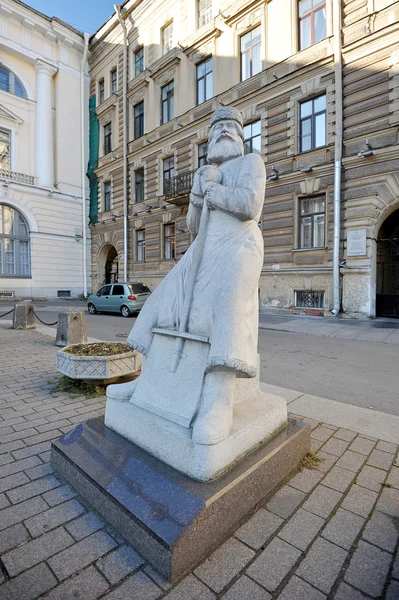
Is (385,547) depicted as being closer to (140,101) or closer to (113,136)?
(140,101)

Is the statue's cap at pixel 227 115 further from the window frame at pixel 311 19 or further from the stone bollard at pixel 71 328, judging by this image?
the window frame at pixel 311 19

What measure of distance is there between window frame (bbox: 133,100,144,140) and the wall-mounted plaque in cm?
1514

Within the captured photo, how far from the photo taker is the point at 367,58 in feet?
38.8

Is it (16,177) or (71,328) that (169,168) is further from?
(71,328)

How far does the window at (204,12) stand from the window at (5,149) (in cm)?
1416

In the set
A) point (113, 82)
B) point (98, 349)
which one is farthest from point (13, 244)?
point (98, 349)

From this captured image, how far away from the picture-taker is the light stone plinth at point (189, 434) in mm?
1847

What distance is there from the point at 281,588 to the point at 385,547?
2.12 ft

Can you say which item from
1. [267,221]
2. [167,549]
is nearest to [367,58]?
[267,221]

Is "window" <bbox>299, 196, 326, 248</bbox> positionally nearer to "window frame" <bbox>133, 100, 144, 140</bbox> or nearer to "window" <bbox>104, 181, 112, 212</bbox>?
"window frame" <bbox>133, 100, 144, 140</bbox>

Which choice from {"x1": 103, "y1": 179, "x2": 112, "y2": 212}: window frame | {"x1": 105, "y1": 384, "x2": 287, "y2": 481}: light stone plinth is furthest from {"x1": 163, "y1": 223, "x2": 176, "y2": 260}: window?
{"x1": 105, "y1": 384, "x2": 287, "y2": 481}: light stone plinth

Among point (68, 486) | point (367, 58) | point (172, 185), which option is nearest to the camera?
point (68, 486)

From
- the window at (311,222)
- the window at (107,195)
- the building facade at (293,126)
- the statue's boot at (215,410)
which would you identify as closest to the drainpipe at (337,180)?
the building facade at (293,126)

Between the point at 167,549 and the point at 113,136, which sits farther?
the point at 113,136
